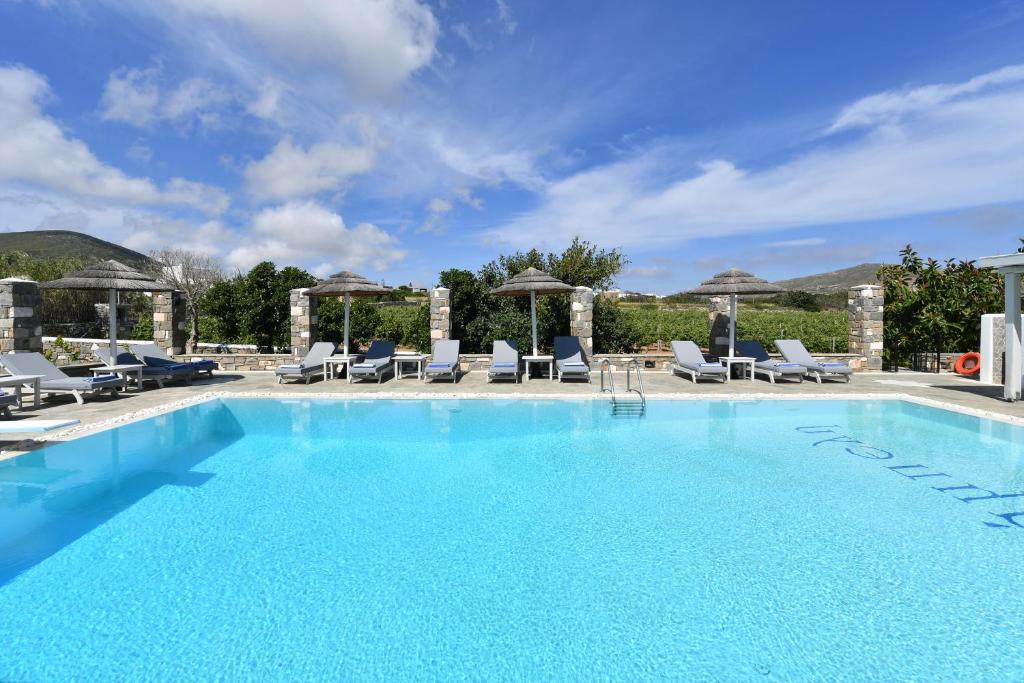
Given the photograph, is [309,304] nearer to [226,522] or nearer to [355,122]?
[355,122]

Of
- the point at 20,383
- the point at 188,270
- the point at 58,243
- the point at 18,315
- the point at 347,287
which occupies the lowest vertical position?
the point at 20,383

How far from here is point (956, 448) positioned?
667cm

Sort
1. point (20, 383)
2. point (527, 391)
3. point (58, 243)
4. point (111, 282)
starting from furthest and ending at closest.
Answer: point (58, 243) < point (527, 391) < point (111, 282) < point (20, 383)

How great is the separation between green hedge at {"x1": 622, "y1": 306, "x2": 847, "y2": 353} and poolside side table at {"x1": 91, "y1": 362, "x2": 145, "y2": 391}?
18428mm

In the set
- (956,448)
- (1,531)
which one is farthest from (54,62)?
(956,448)

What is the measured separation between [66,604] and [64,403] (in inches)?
319

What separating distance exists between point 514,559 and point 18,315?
13.0 metres

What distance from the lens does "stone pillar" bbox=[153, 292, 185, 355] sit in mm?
13641

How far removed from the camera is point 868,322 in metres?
13.2

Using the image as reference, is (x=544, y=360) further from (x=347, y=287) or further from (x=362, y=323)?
(x=362, y=323)

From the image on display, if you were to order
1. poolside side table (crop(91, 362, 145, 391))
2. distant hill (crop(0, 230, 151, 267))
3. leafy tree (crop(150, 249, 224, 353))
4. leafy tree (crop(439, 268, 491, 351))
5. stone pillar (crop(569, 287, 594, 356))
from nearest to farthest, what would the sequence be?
poolside side table (crop(91, 362, 145, 391))
stone pillar (crop(569, 287, 594, 356))
leafy tree (crop(439, 268, 491, 351))
leafy tree (crop(150, 249, 224, 353))
distant hill (crop(0, 230, 151, 267))

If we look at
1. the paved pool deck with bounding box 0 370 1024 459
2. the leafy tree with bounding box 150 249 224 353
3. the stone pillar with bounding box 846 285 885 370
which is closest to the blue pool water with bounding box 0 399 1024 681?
Answer: the paved pool deck with bounding box 0 370 1024 459

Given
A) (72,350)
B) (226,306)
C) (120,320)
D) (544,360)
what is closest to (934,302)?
(544,360)

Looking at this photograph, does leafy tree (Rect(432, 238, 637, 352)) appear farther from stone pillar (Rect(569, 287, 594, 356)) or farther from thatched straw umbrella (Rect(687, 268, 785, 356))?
thatched straw umbrella (Rect(687, 268, 785, 356))
